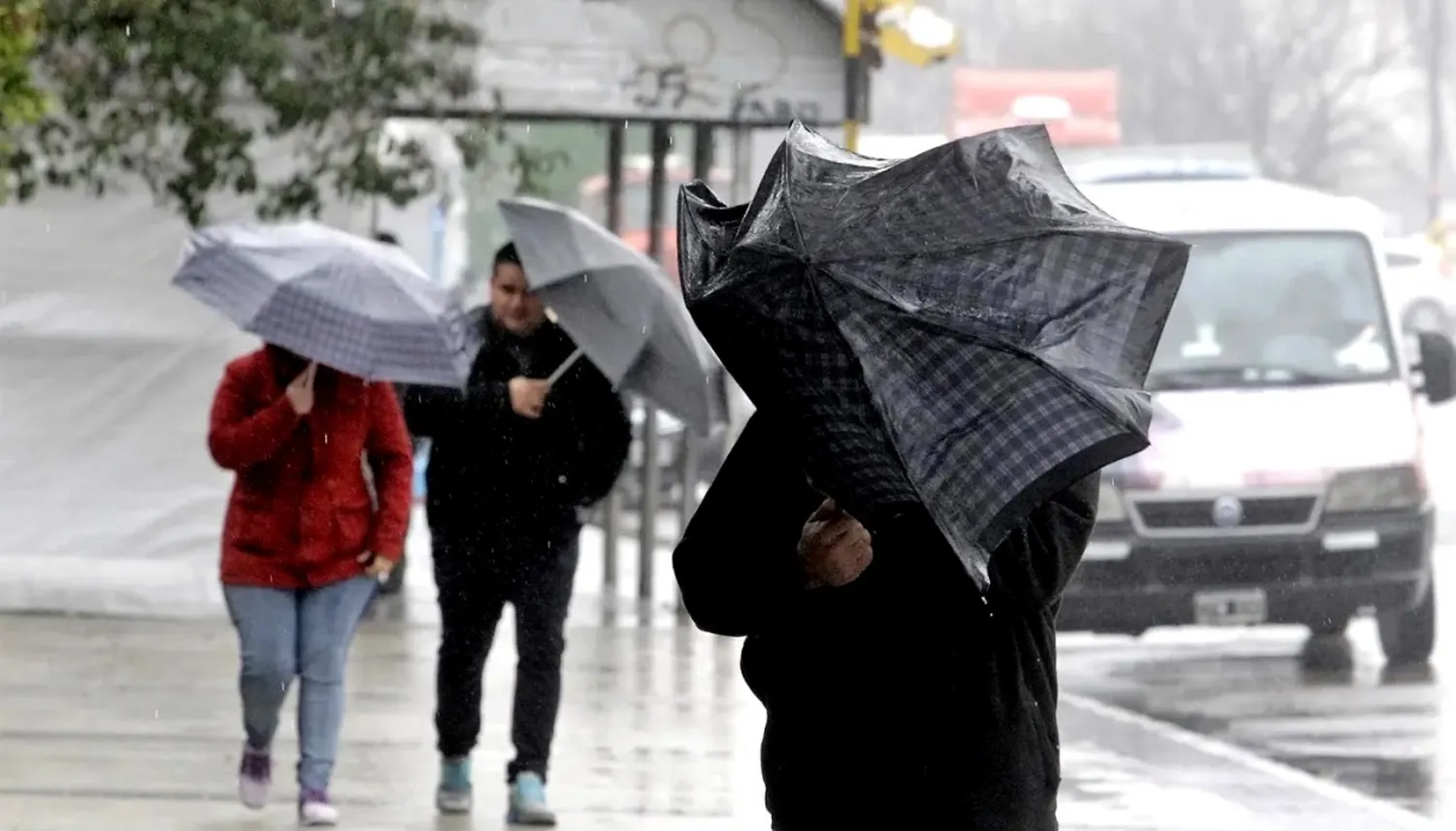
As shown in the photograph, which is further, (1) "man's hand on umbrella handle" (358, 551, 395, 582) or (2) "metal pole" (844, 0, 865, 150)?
(2) "metal pole" (844, 0, 865, 150)

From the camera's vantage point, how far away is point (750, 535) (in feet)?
13.9

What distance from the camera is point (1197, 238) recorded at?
43.8ft

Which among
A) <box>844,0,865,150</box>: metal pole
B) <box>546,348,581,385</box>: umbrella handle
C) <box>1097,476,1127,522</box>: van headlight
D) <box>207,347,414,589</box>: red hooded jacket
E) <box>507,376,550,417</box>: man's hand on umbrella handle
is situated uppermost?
<box>844,0,865,150</box>: metal pole

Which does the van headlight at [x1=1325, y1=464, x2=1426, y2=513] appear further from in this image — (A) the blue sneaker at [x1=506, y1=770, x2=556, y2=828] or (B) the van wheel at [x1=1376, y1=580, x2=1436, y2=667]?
(A) the blue sneaker at [x1=506, y1=770, x2=556, y2=828]

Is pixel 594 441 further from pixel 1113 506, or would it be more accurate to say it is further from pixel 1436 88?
pixel 1436 88

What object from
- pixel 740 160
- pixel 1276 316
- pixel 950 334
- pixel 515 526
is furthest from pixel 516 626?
pixel 740 160

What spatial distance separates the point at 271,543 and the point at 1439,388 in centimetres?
690

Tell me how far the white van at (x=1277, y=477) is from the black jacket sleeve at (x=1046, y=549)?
7.84m

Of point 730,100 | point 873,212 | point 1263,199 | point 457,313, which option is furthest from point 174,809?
point 1263,199

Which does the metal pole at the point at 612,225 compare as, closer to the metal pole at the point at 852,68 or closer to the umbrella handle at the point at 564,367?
the metal pole at the point at 852,68

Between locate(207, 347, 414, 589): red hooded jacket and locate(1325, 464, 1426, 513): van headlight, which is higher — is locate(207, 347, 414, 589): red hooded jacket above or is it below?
above

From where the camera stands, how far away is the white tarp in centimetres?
1331

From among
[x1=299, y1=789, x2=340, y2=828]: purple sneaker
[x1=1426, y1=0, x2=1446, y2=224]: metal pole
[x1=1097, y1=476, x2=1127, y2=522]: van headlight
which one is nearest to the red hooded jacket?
[x1=299, y1=789, x2=340, y2=828]: purple sneaker

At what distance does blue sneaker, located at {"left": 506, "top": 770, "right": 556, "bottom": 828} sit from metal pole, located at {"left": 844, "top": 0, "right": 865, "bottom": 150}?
560cm
